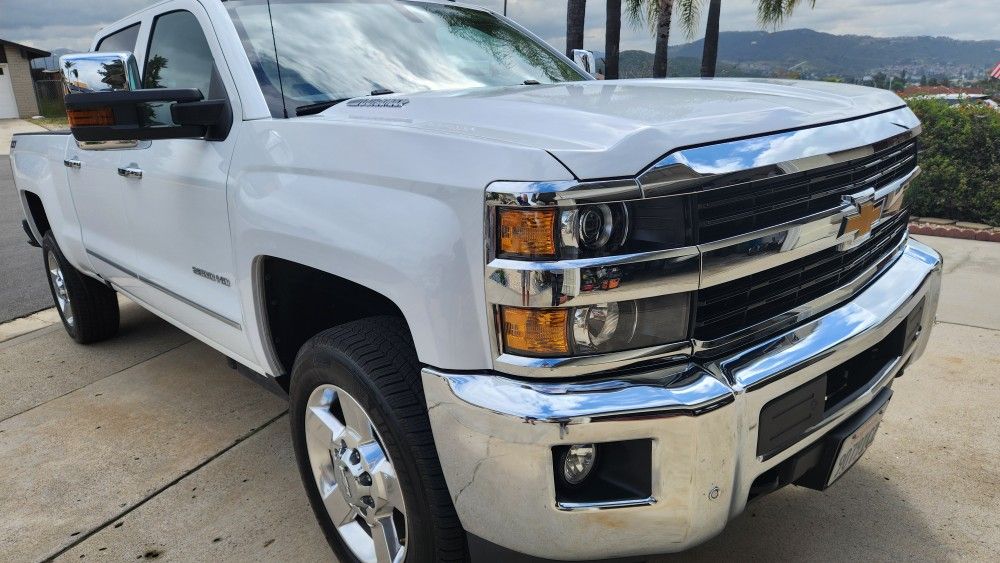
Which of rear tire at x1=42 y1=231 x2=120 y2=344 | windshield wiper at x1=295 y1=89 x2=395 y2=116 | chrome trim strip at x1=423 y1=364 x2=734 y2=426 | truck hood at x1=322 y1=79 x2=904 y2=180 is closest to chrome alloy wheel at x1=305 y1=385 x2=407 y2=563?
chrome trim strip at x1=423 y1=364 x2=734 y2=426

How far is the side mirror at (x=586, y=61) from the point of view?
3.98 metres

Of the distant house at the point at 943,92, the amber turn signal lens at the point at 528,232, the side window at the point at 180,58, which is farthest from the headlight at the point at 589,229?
the distant house at the point at 943,92

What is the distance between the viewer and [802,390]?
1.83 m

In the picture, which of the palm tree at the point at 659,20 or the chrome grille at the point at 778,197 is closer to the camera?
the chrome grille at the point at 778,197

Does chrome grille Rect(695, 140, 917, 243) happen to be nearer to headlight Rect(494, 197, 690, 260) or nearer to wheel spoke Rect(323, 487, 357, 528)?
headlight Rect(494, 197, 690, 260)

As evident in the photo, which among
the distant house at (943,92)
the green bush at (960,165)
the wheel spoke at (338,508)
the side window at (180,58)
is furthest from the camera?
the distant house at (943,92)

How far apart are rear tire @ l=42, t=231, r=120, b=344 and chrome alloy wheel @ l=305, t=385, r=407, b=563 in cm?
297

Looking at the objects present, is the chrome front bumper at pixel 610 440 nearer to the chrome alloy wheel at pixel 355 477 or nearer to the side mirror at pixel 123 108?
the chrome alloy wheel at pixel 355 477

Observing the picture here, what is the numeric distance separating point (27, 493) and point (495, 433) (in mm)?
2447

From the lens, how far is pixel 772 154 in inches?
69.0

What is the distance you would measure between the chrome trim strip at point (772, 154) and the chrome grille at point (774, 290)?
26cm

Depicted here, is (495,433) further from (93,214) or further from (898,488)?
(93,214)

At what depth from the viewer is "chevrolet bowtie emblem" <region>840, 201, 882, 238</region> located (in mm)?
1992

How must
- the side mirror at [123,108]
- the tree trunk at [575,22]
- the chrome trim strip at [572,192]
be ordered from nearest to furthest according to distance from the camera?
the chrome trim strip at [572,192] < the side mirror at [123,108] < the tree trunk at [575,22]
